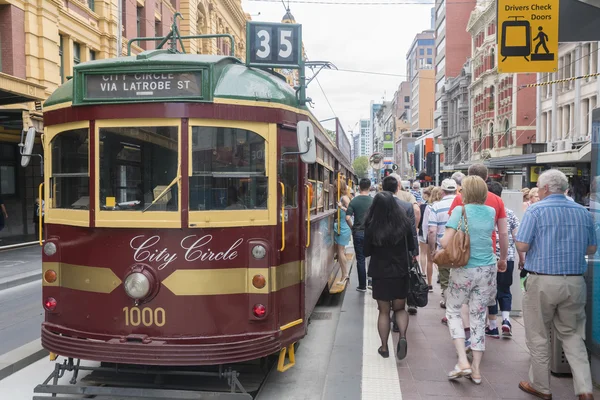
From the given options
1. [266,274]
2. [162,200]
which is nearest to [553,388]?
[266,274]

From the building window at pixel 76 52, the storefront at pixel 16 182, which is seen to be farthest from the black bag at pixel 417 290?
the building window at pixel 76 52

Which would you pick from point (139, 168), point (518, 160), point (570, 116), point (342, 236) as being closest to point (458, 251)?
point (139, 168)

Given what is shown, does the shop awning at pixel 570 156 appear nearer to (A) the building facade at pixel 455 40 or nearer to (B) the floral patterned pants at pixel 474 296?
(B) the floral patterned pants at pixel 474 296

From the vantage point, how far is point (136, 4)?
91.0 feet

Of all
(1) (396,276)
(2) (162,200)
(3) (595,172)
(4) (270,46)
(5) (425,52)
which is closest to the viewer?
(2) (162,200)

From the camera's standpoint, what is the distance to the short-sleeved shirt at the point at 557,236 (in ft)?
15.3

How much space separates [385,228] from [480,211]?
3.20ft

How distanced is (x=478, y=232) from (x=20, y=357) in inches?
190

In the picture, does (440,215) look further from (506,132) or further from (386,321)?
(506,132)

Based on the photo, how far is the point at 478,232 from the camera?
5277 millimetres

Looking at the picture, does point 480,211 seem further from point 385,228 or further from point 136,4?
point 136,4

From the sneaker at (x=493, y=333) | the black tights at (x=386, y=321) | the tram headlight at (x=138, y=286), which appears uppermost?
the tram headlight at (x=138, y=286)

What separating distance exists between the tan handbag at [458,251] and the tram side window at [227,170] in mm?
1707

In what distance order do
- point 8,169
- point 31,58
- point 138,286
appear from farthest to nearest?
1. point 31,58
2. point 8,169
3. point 138,286
